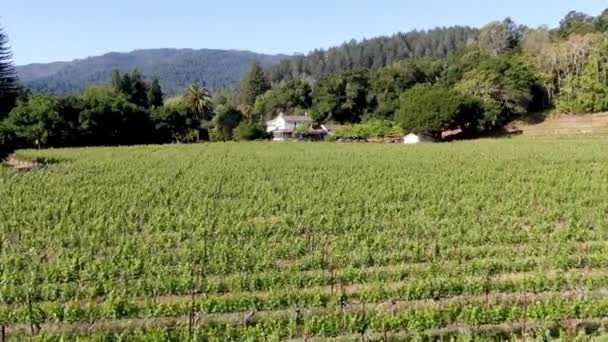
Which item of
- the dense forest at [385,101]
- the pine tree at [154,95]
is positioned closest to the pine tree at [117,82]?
the dense forest at [385,101]

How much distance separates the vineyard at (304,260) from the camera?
28.3 ft

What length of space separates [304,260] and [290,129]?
94263 mm

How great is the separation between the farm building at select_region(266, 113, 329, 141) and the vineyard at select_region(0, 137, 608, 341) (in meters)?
73.6

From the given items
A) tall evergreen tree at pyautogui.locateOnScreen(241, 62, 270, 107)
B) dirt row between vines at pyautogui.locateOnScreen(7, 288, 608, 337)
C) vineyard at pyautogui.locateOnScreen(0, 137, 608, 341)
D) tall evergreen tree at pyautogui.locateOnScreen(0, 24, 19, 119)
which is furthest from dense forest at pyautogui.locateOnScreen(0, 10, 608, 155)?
tall evergreen tree at pyautogui.locateOnScreen(241, 62, 270, 107)

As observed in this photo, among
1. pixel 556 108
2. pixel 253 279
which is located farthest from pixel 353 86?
pixel 253 279

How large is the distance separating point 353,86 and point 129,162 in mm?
68640

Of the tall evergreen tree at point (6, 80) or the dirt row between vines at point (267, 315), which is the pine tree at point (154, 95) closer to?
the tall evergreen tree at point (6, 80)

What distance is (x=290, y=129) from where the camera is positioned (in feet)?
349

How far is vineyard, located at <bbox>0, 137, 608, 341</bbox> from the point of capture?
8.63 metres

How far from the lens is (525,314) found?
8828mm

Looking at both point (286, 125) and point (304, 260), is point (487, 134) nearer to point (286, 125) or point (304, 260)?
point (286, 125)

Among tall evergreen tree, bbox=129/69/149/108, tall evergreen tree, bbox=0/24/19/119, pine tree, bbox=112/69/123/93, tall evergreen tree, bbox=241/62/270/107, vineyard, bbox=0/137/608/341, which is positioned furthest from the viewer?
tall evergreen tree, bbox=241/62/270/107

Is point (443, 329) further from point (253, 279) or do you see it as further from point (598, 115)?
point (598, 115)

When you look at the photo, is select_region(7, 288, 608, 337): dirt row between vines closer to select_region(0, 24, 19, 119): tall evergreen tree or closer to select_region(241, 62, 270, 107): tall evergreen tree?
select_region(0, 24, 19, 119): tall evergreen tree
